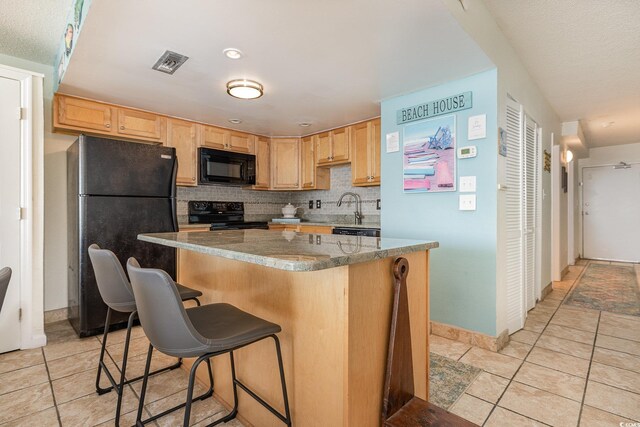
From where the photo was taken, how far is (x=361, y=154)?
4.05m

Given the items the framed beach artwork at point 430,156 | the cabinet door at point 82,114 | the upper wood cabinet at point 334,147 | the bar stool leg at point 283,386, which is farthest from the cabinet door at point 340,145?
the bar stool leg at point 283,386

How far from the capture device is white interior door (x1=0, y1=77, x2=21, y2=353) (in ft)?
8.12

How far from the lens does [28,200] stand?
257cm

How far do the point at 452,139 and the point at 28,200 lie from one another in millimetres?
3474

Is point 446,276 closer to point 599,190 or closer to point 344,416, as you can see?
point 344,416

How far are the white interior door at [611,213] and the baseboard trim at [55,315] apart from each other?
29.7 ft

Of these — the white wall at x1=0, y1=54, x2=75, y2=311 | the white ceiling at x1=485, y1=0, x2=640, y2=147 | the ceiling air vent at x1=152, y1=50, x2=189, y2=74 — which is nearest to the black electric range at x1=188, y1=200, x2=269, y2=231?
the white wall at x1=0, y1=54, x2=75, y2=311

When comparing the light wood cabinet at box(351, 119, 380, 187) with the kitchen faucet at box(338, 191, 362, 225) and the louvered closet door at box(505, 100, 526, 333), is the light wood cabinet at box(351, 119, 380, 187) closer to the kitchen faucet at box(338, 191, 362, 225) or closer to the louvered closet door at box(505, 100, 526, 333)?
the kitchen faucet at box(338, 191, 362, 225)

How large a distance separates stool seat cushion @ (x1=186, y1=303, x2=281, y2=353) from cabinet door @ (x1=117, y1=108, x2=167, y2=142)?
277 cm

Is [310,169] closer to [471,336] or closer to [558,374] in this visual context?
[471,336]

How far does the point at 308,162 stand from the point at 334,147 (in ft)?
1.78

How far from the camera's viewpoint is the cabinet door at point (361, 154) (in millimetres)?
3949

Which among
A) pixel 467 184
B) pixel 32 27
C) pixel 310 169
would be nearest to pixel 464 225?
pixel 467 184

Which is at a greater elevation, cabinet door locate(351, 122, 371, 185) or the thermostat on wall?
cabinet door locate(351, 122, 371, 185)
